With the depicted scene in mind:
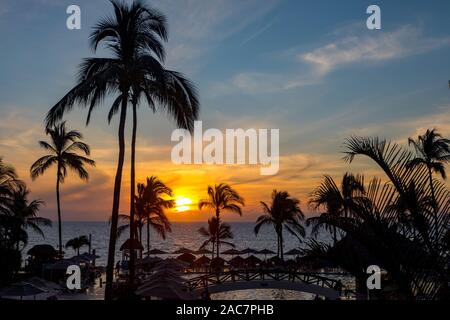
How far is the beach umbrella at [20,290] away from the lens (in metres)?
22.7

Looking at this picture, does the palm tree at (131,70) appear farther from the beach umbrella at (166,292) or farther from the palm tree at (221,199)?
the palm tree at (221,199)

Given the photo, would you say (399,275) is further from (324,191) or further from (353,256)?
(324,191)

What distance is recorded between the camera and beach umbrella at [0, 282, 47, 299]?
22672 mm

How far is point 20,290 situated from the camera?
907 inches

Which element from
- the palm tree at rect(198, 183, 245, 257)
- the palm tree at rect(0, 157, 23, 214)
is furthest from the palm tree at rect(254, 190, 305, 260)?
the palm tree at rect(0, 157, 23, 214)

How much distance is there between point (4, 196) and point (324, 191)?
3261 centimetres

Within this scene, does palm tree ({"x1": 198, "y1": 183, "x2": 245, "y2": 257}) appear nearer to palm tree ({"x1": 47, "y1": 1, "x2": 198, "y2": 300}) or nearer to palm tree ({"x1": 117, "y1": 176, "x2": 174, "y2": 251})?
palm tree ({"x1": 117, "y1": 176, "x2": 174, "y2": 251})

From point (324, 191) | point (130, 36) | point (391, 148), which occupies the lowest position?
point (324, 191)

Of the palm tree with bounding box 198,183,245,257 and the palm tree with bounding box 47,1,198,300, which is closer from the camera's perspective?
the palm tree with bounding box 47,1,198,300

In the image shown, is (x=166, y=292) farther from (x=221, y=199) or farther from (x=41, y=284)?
(x=221, y=199)

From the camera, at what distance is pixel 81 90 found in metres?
16.4

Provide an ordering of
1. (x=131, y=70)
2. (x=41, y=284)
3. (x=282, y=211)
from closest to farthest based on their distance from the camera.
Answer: (x=131, y=70) → (x=41, y=284) → (x=282, y=211)

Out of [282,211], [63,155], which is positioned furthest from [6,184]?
[282,211]
